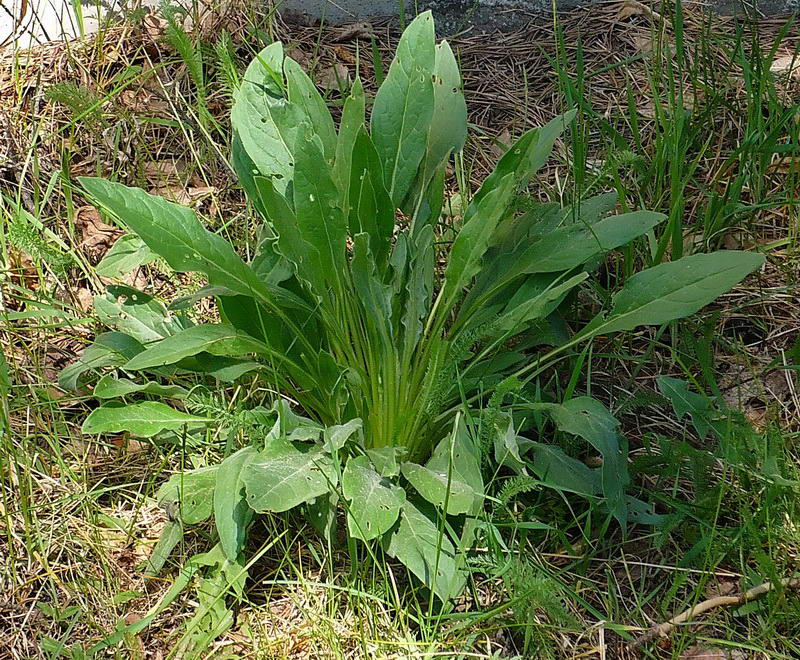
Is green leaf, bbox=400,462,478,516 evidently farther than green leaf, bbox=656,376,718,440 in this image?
No

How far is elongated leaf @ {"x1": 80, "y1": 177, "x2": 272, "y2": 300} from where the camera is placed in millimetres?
1555

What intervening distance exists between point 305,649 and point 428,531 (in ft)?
0.95

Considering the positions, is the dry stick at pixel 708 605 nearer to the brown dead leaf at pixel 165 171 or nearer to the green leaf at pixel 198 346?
the green leaf at pixel 198 346

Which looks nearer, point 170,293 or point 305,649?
point 305,649

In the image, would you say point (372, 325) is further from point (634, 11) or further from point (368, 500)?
point (634, 11)

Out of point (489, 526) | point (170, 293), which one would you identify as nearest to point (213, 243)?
point (170, 293)

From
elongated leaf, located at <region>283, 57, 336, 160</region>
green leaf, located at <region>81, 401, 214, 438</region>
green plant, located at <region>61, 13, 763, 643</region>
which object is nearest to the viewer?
green plant, located at <region>61, 13, 763, 643</region>

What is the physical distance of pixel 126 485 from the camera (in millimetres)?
1750

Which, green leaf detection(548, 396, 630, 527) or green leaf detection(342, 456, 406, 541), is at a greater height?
green leaf detection(342, 456, 406, 541)

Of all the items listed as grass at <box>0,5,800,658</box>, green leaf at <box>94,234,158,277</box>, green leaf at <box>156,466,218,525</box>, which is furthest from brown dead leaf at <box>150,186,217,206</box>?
green leaf at <box>156,466,218,525</box>

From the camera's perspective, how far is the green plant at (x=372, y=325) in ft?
5.03

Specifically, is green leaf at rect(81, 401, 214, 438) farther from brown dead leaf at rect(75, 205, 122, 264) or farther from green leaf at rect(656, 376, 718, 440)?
green leaf at rect(656, 376, 718, 440)

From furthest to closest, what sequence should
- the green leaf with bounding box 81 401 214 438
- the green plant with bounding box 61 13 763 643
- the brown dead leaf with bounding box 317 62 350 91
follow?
the brown dead leaf with bounding box 317 62 350 91, the green leaf with bounding box 81 401 214 438, the green plant with bounding box 61 13 763 643

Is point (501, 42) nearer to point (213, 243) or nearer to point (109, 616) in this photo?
point (213, 243)
